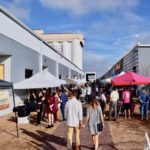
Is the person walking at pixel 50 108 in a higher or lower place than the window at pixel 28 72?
lower

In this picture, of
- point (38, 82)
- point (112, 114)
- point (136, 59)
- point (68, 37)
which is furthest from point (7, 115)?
point (68, 37)

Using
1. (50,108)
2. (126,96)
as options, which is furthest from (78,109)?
(126,96)

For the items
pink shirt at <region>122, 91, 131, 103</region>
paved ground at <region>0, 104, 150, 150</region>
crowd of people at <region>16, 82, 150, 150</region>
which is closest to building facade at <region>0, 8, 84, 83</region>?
crowd of people at <region>16, 82, 150, 150</region>

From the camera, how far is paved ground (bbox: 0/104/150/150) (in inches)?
449

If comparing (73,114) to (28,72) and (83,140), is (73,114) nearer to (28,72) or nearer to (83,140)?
(83,140)

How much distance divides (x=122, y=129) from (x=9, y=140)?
15.5ft

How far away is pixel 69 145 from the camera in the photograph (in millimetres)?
10281

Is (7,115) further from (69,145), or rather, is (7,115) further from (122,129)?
(69,145)

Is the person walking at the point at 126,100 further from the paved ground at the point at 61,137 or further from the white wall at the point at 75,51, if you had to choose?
the white wall at the point at 75,51

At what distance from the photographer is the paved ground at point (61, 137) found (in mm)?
11406

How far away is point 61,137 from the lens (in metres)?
13.1

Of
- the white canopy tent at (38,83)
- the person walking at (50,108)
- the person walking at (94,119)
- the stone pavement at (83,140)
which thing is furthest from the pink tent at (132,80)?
the person walking at (94,119)

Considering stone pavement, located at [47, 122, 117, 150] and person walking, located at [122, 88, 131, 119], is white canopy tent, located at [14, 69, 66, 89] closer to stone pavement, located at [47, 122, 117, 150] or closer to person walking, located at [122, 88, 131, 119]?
person walking, located at [122, 88, 131, 119]

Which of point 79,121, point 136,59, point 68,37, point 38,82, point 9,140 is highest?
point 68,37
